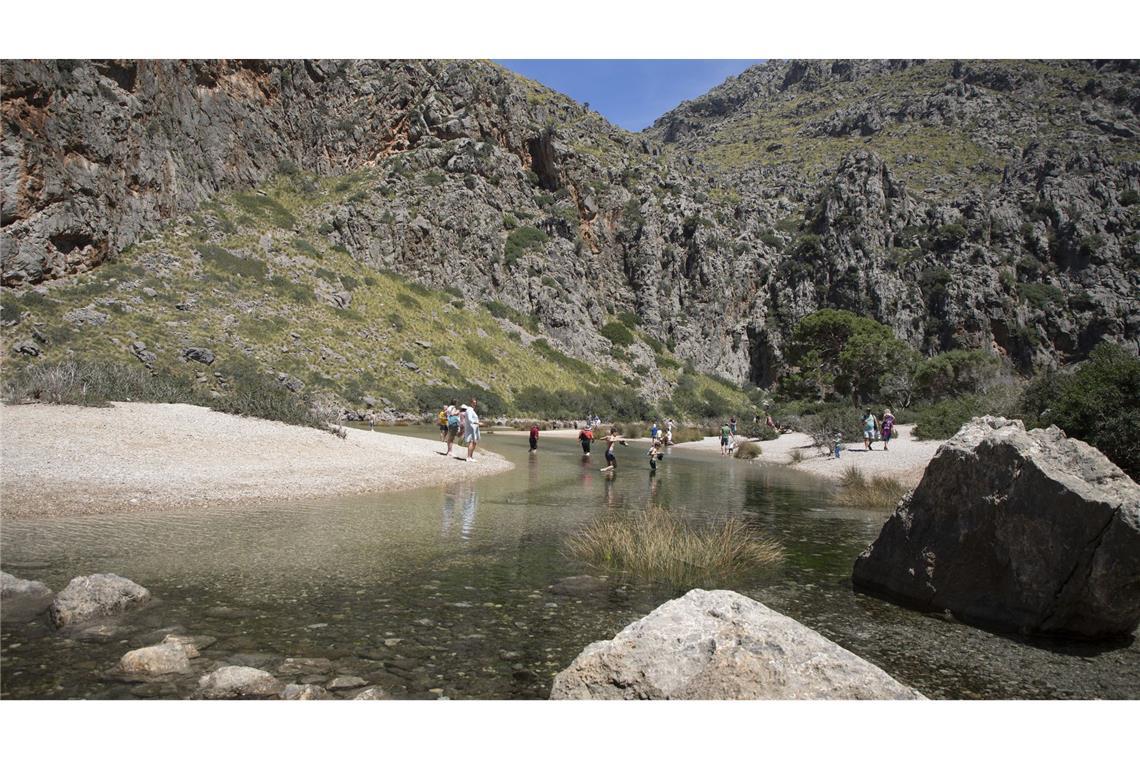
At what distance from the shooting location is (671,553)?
9594 mm

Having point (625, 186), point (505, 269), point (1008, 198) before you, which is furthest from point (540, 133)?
point (1008, 198)

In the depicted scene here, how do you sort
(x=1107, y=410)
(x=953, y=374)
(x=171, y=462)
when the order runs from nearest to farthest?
(x=171, y=462), (x=1107, y=410), (x=953, y=374)

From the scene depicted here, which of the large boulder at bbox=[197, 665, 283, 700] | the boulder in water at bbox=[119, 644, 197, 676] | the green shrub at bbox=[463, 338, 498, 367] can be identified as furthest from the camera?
the green shrub at bbox=[463, 338, 498, 367]

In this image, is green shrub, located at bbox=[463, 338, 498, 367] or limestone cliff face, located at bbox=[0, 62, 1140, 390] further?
green shrub, located at bbox=[463, 338, 498, 367]

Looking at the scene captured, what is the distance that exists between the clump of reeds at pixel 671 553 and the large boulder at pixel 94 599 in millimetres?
5986

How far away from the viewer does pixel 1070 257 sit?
91.2m

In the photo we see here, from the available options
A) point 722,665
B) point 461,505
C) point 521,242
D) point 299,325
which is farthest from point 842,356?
point 722,665

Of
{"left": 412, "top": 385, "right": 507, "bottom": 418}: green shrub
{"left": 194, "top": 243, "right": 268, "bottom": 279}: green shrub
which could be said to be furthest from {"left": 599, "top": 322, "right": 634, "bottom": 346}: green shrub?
{"left": 194, "top": 243, "right": 268, "bottom": 279}: green shrub

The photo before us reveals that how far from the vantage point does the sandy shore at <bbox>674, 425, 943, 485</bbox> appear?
27.0 meters

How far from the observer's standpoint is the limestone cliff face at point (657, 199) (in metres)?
57.8

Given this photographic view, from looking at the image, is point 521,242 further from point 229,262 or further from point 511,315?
point 229,262

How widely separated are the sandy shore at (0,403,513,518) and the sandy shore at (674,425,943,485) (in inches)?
636

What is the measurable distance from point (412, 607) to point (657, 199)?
99.2 metres

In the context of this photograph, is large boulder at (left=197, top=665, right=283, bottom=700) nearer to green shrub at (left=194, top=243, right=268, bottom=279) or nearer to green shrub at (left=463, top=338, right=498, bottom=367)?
green shrub at (left=194, top=243, right=268, bottom=279)
